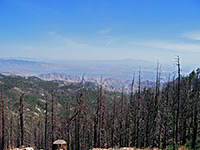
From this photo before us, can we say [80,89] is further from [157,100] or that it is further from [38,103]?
[38,103]

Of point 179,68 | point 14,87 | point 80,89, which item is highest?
point 179,68

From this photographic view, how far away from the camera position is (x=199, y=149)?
24562mm

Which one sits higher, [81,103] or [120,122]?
[81,103]

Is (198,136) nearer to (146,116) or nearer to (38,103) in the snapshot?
(146,116)

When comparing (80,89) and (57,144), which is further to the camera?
(80,89)

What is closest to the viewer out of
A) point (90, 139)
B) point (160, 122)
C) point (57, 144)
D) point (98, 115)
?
point (57, 144)

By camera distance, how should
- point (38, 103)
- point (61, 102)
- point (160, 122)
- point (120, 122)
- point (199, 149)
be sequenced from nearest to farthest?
point (199, 149) < point (160, 122) < point (120, 122) < point (38, 103) < point (61, 102)

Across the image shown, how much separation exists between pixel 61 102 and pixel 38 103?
2470cm

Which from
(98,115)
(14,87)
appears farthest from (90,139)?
(14,87)

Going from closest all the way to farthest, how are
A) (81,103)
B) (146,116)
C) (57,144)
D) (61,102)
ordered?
(57,144) < (81,103) < (146,116) < (61,102)

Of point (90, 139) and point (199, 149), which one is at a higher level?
point (199, 149)

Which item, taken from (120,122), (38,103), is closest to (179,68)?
(120,122)

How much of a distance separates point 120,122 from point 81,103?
1728 cm

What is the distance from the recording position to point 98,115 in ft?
107
